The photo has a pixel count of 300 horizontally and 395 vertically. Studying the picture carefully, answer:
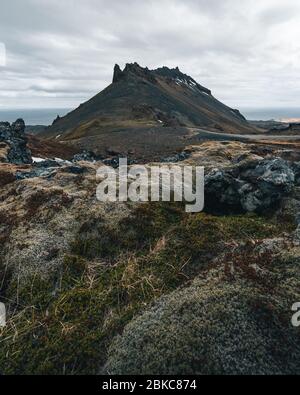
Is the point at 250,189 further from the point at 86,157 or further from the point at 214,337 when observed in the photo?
the point at 86,157

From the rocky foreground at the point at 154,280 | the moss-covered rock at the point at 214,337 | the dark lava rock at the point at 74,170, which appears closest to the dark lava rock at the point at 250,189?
the rocky foreground at the point at 154,280

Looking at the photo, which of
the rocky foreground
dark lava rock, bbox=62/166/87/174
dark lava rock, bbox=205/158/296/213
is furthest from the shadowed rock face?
dark lava rock, bbox=205/158/296/213

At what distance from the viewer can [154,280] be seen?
1642 centimetres

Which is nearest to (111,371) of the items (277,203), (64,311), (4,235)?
(64,311)

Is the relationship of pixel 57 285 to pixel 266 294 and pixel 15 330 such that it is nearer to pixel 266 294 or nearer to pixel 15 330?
pixel 15 330

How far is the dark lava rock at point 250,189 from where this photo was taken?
23391 mm

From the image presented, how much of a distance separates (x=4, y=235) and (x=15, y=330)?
7502mm

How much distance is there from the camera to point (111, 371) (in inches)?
482

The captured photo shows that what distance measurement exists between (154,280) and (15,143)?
50665 mm

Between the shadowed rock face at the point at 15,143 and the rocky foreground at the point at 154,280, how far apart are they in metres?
32.3

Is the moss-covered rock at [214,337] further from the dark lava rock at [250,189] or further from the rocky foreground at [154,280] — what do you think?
the dark lava rock at [250,189]

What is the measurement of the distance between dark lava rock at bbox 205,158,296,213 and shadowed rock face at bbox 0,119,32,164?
121 feet

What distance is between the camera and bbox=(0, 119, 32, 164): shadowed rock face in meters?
55.9

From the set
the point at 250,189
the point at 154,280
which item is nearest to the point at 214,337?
the point at 154,280
